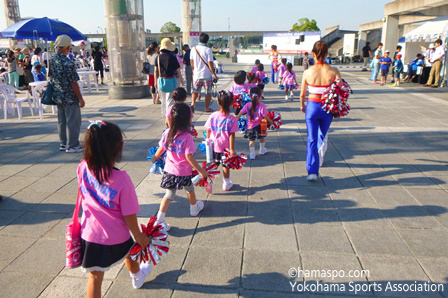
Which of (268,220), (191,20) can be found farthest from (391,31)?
(268,220)

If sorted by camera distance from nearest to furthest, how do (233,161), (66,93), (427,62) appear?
1. (233,161)
2. (66,93)
3. (427,62)

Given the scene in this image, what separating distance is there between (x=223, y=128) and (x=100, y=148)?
2.34m

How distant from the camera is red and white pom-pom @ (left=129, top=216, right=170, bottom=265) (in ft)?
7.66

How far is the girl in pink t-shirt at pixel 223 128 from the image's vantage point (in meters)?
4.27

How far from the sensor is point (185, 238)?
3.35 metres

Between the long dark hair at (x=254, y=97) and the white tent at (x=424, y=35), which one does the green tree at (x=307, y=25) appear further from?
the long dark hair at (x=254, y=97)

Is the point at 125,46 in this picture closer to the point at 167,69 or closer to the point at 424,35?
the point at 167,69

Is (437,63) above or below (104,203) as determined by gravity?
above

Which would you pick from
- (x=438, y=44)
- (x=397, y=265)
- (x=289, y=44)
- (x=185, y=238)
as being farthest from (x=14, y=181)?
(x=289, y=44)

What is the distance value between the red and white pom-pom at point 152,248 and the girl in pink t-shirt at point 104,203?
0.06 metres

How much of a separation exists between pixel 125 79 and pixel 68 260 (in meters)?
10.5

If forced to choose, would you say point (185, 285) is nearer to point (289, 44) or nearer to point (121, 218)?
point (121, 218)

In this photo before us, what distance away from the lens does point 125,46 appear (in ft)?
38.4

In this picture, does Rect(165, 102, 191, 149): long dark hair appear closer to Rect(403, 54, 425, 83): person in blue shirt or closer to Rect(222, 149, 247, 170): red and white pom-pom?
Rect(222, 149, 247, 170): red and white pom-pom
